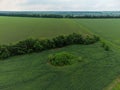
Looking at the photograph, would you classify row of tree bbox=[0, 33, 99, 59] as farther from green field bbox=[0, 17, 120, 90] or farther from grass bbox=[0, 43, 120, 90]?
grass bbox=[0, 43, 120, 90]

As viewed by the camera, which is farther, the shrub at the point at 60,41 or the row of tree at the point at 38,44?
the shrub at the point at 60,41

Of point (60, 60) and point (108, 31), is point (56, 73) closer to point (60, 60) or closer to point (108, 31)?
point (60, 60)

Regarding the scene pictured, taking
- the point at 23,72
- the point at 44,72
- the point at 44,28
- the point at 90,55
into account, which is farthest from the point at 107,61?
the point at 44,28

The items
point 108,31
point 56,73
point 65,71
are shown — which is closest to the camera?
point 56,73

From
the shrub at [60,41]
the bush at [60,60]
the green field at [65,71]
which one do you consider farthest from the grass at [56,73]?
the shrub at [60,41]

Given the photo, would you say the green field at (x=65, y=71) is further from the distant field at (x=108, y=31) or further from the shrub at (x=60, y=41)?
the distant field at (x=108, y=31)

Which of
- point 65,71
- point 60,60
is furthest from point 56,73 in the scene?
point 60,60

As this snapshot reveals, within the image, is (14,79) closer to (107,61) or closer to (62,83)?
(62,83)

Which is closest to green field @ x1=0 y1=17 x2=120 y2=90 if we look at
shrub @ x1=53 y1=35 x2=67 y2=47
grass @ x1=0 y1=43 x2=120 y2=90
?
grass @ x1=0 y1=43 x2=120 y2=90
